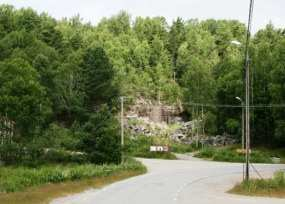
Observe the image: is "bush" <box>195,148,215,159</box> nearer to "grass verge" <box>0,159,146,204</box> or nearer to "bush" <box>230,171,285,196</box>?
"grass verge" <box>0,159,146,204</box>

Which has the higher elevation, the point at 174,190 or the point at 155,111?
the point at 155,111

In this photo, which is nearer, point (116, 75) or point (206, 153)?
point (206, 153)

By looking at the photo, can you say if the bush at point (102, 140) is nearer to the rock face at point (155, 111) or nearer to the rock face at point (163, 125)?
the rock face at point (163, 125)

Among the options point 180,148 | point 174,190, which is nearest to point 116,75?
point 180,148

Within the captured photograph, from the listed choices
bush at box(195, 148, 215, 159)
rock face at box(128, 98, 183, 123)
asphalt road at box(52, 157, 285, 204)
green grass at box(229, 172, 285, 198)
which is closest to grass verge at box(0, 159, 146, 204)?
asphalt road at box(52, 157, 285, 204)

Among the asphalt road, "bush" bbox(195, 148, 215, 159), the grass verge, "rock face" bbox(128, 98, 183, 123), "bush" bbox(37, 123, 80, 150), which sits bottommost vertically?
the asphalt road

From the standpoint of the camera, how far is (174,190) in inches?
1585

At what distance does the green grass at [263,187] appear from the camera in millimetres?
38894

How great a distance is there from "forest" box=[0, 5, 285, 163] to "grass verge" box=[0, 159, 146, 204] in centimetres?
719

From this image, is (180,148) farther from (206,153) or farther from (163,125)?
(163,125)

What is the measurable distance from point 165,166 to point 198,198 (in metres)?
31.8

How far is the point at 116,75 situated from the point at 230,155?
125 ft

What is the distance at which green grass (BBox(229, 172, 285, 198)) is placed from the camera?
38894 mm

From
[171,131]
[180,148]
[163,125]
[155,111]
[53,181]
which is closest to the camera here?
[53,181]
